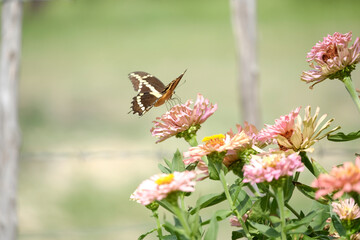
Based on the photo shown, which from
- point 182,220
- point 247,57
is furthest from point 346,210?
point 247,57

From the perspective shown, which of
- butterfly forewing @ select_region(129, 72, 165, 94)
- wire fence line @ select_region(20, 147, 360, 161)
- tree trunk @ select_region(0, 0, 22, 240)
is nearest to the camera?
butterfly forewing @ select_region(129, 72, 165, 94)

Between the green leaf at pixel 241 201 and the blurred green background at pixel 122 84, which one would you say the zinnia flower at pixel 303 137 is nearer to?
the green leaf at pixel 241 201

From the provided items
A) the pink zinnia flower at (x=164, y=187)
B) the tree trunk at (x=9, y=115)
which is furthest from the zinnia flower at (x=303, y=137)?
the tree trunk at (x=9, y=115)

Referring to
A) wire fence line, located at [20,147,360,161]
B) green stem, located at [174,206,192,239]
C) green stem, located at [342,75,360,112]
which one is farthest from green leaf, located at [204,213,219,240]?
wire fence line, located at [20,147,360,161]

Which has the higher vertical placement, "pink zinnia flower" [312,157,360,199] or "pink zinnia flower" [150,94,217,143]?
"pink zinnia flower" [150,94,217,143]

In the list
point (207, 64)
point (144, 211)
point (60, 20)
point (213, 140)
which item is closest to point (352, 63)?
point (213, 140)

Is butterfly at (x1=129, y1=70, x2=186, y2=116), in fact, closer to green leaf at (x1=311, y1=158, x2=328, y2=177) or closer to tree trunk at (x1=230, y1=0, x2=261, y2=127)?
green leaf at (x1=311, y1=158, x2=328, y2=177)
